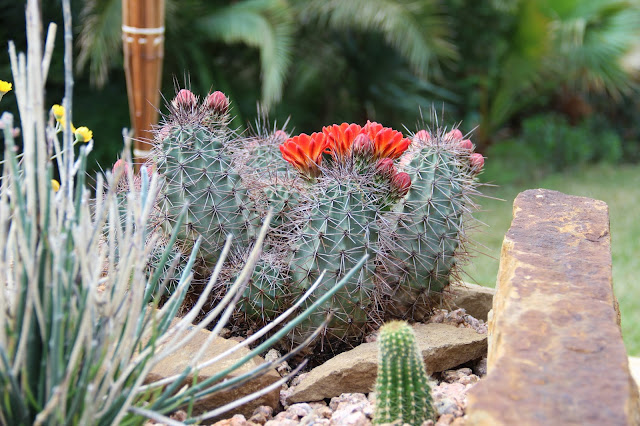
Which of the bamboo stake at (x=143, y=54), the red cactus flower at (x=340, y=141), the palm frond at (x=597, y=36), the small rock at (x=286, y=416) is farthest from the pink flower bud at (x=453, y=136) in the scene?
the palm frond at (x=597, y=36)

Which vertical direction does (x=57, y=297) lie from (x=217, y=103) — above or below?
below

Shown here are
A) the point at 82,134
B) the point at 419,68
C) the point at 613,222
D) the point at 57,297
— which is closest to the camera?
the point at 57,297

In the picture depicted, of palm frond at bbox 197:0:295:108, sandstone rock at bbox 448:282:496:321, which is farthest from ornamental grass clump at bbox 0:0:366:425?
palm frond at bbox 197:0:295:108

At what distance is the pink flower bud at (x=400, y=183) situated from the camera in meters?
1.79

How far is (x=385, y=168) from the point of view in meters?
1.77

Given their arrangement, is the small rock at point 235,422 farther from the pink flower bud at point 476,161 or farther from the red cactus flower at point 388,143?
the pink flower bud at point 476,161

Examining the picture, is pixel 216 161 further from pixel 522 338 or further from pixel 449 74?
pixel 449 74

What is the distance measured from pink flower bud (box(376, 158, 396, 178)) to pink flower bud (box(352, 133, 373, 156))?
4 cm

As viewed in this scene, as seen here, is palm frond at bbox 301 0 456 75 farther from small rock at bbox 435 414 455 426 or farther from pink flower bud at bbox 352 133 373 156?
small rock at bbox 435 414 455 426

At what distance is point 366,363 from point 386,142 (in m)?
0.56

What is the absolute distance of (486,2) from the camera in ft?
21.3

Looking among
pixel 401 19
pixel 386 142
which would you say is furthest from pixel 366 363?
pixel 401 19

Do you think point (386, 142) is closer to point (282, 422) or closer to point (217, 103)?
point (217, 103)

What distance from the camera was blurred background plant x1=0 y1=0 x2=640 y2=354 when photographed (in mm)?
5188
